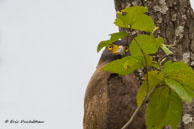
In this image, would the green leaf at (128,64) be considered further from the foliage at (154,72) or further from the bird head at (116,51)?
the bird head at (116,51)

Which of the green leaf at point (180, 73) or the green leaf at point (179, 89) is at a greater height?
the green leaf at point (180, 73)

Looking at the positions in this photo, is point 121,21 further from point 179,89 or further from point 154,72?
point 179,89

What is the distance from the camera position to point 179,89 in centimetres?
191

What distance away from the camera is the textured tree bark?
158 inches

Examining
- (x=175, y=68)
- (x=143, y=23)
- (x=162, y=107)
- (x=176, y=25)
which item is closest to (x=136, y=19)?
(x=143, y=23)

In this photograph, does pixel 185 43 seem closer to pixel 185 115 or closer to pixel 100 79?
pixel 185 115

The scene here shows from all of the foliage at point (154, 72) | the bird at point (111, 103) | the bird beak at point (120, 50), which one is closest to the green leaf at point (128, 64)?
the foliage at point (154, 72)

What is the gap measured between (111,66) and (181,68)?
37cm

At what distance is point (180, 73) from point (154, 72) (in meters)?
0.17

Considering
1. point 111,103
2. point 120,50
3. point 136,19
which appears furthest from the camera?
point 120,50

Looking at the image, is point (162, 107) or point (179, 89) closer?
point (179, 89)

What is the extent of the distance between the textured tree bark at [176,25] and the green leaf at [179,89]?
209 cm

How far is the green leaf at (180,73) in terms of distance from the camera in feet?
6.37

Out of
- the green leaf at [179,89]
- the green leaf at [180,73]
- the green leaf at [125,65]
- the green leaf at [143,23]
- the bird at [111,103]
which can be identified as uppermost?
the green leaf at [143,23]
